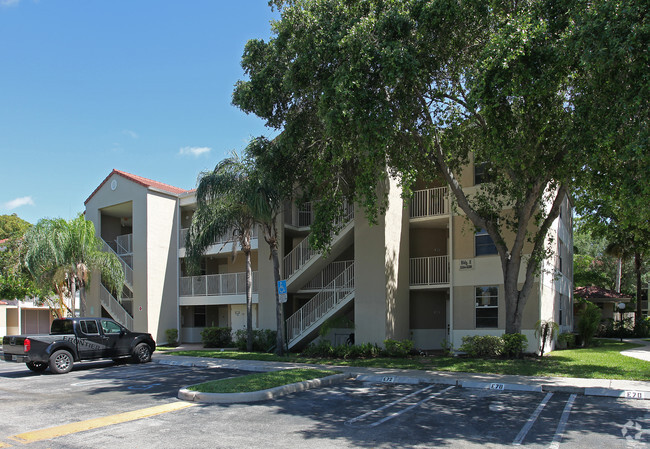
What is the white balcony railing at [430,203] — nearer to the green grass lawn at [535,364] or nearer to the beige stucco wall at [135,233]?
the green grass lawn at [535,364]

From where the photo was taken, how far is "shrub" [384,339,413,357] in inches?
700

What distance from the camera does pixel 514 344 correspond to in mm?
16031

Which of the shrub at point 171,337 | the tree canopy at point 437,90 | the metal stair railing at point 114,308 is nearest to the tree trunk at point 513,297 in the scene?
the tree canopy at point 437,90

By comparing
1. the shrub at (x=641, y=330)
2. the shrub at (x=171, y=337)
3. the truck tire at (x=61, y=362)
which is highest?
the truck tire at (x=61, y=362)

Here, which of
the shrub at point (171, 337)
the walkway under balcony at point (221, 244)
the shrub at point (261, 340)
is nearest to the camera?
the shrub at point (261, 340)

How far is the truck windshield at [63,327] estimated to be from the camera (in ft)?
53.4

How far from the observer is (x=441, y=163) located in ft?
52.7

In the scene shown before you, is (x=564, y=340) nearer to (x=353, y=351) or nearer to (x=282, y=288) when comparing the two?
(x=353, y=351)

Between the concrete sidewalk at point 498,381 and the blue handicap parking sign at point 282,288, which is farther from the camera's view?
the blue handicap parking sign at point 282,288

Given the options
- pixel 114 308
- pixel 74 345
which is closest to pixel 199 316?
pixel 114 308

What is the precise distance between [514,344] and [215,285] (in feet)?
49.8

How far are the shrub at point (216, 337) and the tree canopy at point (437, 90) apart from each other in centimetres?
1052

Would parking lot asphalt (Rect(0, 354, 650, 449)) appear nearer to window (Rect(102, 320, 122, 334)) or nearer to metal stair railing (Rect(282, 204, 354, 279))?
window (Rect(102, 320, 122, 334))

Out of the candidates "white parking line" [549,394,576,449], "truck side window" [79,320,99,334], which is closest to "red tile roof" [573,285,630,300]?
"white parking line" [549,394,576,449]
